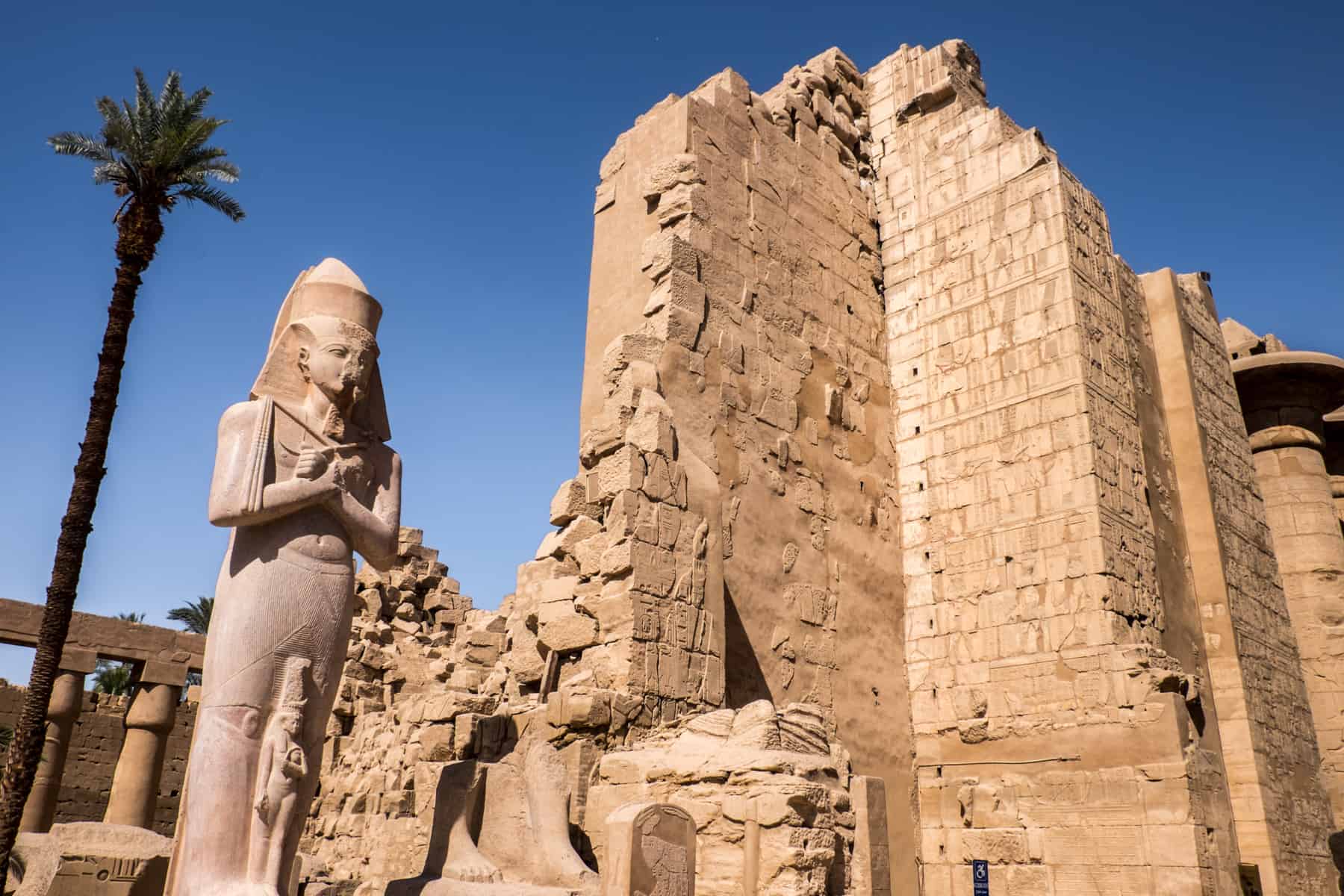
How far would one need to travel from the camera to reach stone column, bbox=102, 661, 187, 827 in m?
13.9

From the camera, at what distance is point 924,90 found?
1127cm

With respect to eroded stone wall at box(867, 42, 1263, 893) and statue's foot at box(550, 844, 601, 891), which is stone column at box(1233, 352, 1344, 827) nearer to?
eroded stone wall at box(867, 42, 1263, 893)

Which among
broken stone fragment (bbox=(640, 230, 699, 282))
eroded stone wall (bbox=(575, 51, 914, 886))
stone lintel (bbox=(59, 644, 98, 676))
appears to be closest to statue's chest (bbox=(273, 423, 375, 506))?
eroded stone wall (bbox=(575, 51, 914, 886))

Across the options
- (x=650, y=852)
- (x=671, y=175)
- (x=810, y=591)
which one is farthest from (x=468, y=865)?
(x=671, y=175)

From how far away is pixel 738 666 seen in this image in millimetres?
7984

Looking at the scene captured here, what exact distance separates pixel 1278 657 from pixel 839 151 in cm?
697

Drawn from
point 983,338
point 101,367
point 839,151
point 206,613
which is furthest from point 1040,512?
point 206,613

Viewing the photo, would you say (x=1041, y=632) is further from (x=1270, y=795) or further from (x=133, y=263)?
(x=133, y=263)

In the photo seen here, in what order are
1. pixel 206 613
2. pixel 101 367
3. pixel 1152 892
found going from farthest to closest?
pixel 206 613 < pixel 101 367 < pixel 1152 892

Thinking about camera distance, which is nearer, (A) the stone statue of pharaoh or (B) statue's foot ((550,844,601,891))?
(A) the stone statue of pharaoh

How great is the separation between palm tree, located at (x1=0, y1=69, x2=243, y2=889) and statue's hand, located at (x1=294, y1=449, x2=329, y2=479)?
22.0ft

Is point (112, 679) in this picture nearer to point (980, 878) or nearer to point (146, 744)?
point (146, 744)

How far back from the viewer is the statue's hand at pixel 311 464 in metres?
4.43

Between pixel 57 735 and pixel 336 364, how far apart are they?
1206 centimetres
